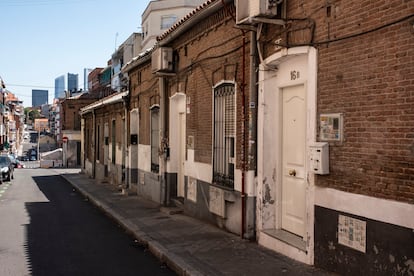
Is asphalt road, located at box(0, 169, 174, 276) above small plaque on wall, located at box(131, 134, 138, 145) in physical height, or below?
below

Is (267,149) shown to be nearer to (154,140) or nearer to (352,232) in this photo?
(352,232)

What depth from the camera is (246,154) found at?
29.4 ft

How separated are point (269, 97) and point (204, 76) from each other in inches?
124

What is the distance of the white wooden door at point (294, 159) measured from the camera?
7.70 m

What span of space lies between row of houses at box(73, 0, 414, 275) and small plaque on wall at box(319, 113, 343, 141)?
18 millimetres

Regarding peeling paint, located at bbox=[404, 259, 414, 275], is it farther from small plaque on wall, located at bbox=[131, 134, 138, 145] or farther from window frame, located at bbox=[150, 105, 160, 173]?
small plaque on wall, located at bbox=[131, 134, 138, 145]

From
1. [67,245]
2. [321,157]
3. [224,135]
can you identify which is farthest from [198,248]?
[321,157]

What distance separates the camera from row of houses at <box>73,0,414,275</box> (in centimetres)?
544

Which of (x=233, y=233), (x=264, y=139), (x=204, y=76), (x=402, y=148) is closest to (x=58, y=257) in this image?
(x=233, y=233)

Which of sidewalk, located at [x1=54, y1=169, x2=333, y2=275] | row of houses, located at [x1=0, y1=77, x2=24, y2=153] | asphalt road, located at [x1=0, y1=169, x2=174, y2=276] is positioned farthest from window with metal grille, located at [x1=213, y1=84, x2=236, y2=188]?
row of houses, located at [x1=0, y1=77, x2=24, y2=153]

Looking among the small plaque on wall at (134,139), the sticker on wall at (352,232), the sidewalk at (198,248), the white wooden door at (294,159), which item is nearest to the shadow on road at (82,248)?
the sidewalk at (198,248)

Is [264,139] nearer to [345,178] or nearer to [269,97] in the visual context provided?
[269,97]

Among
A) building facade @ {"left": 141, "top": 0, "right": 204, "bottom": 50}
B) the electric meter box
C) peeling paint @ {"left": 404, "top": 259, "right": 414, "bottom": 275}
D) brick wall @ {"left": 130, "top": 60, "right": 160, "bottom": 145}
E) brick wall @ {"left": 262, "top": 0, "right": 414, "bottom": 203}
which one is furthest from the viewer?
building facade @ {"left": 141, "top": 0, "right": 204, "bottom": 50}

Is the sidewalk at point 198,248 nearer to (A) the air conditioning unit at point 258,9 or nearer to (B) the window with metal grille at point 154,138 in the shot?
(B) the window with metal grille at point 154,138
